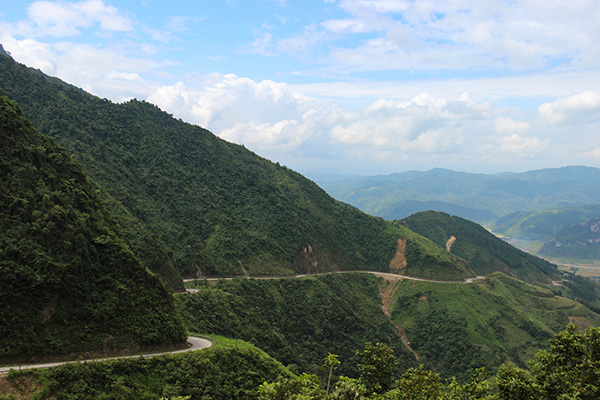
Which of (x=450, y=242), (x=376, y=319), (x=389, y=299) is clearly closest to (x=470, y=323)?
(x=389, y=299)

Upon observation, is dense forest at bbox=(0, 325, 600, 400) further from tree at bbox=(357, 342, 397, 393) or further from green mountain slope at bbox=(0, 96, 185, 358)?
green mountain slope at bbox=(0, 96, 185, 358)

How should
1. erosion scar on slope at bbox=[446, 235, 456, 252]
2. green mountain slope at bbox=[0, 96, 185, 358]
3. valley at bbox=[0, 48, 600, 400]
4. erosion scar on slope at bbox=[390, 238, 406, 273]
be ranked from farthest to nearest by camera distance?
1. erosion scar on slope at bbox=[446, 235, 456, 252]
2. erosion scar on slope at bbox=[390, 238, 406, 273]
3. valley at bbox=[0, 48, 600, 400]
4. green mountain slope at bbox=[0, 96, 185, 358]

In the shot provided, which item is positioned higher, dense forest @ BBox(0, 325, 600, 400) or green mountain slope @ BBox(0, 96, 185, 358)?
green mountain slope @ BBox(0, 96, 185, 358)

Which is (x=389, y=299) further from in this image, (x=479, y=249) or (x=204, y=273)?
(x=479, y=249)

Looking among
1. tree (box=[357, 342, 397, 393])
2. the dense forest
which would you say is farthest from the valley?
tree (box=[357, 342, 397, 393])

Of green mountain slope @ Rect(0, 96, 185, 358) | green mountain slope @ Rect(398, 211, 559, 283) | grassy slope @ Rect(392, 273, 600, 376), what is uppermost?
green mountain slope @ Rect(0, 96, 185, 358)

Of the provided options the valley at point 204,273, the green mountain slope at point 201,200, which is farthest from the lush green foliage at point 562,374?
the green mountain slope at point 201,200

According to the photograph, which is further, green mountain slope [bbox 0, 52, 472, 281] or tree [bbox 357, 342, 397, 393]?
green mountain slope [bbox 0, 52, 472, 281]
